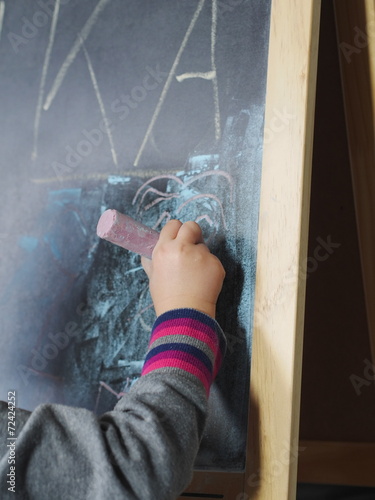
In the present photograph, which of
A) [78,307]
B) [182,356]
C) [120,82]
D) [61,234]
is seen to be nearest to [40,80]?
[120,82]

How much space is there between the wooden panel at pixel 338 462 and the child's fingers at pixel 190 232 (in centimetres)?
55

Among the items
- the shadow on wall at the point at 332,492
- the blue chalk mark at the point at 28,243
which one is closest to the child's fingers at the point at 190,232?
the blue chalk mark at the point at 28,243

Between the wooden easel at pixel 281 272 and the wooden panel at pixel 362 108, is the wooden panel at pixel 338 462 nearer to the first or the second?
the wooden panel at pixel 362 108

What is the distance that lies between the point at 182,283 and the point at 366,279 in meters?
0.39

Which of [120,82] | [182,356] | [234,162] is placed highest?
[120,82]

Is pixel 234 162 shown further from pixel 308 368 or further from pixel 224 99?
pixel 308 368

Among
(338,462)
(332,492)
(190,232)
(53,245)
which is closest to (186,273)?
(190,232)

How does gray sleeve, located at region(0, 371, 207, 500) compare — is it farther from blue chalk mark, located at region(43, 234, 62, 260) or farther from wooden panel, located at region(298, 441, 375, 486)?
wooden panel, located at region(298, 441, 375, 486)

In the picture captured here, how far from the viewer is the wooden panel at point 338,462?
1006mm

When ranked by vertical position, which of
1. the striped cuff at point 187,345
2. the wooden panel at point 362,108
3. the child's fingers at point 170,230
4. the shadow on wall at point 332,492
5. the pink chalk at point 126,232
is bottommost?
the shadow on wall at point 332,492

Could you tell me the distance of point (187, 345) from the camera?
0.60 meters

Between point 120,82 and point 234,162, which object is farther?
point 120,82

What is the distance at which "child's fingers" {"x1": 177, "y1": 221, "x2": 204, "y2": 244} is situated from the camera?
666 millimetres

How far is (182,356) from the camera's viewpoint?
59cm
